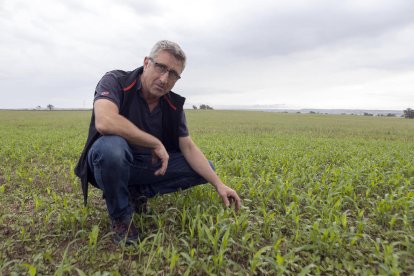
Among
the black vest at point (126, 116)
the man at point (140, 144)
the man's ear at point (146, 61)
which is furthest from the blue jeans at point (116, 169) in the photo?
the man's ear at point (146, 61)

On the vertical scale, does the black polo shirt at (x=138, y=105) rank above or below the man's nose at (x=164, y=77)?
below

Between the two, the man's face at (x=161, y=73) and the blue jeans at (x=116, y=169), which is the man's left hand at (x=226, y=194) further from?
the man's face at (x=161, y=73)

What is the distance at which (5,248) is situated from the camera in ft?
8.00

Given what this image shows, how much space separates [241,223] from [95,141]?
5.52 feet

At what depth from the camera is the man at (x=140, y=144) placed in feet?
8.21

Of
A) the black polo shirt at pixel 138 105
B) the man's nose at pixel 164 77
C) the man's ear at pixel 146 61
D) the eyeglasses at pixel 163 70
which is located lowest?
the black polo shirt at pixel 138 105

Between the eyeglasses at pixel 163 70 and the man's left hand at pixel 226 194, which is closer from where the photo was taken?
the eyeglasses at pixel 163 70

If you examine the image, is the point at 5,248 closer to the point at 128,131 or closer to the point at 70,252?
the point at 70,252

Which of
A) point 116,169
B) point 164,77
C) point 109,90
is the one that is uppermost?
point 164,77

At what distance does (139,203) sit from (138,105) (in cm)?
113

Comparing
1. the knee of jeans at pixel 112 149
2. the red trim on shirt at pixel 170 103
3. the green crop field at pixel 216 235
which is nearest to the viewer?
the green crop field at pixel 216 235

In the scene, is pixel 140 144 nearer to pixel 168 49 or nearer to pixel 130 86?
pixel 130 86

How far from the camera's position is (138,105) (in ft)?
9.71

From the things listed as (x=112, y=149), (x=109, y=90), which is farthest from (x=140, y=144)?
(x=109, y=90)
